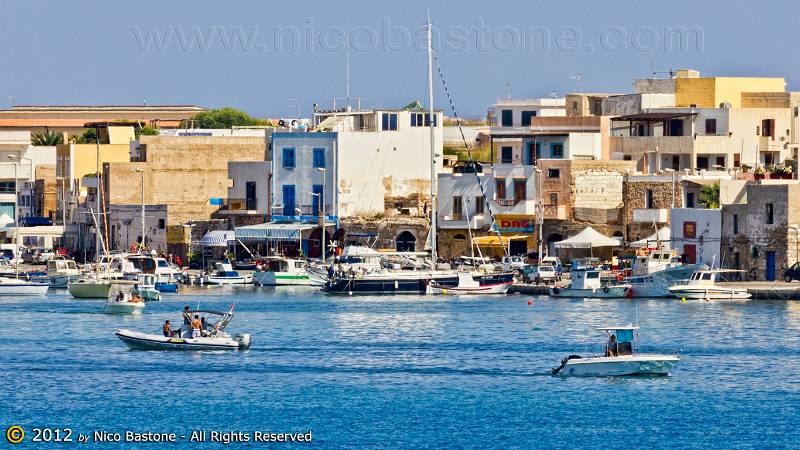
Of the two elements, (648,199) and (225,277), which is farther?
(225,277)

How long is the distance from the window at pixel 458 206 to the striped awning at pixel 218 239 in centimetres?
1461

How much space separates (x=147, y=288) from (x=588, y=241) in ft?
81.0

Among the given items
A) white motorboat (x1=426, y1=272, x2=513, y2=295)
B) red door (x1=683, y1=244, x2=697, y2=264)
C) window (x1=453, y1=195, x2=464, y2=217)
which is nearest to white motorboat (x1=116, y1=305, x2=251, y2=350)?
white motorboat (x1=426, y1=272, x2=513, y2=295)

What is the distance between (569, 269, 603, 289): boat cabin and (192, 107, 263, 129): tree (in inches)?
3012

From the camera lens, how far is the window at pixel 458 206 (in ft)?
335

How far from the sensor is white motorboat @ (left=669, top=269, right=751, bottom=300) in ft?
272

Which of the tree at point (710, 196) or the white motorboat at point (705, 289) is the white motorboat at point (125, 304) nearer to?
the white motorboat at point (705, 289)

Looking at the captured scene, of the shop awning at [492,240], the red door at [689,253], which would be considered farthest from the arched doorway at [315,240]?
the red door at [689,253]

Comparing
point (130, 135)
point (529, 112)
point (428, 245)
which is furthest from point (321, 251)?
point (130, 135)

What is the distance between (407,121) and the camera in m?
108

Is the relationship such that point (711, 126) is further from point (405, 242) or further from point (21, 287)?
point (21, 287)

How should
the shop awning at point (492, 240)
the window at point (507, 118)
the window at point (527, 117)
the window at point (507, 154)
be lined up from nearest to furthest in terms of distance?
the shop awning at point (492, 240) → the window at point (507, 154) → the window at point (527, 117) → the window at point (507, 118)

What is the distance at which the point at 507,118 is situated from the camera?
387 ft

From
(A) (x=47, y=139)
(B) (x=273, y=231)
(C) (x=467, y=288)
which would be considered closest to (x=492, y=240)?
(C) (x=467, y=288)
